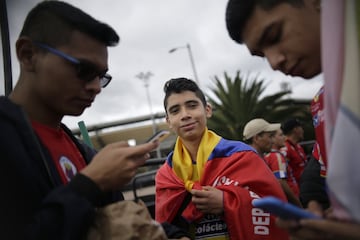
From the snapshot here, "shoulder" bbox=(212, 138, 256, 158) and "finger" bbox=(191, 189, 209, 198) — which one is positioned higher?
"shoulder" bbox=(212, 138, 256, 158)

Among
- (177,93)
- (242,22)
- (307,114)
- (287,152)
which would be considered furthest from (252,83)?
(242,22)

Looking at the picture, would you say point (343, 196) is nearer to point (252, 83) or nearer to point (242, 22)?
point (242, 22)

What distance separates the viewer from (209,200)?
5.56 ft

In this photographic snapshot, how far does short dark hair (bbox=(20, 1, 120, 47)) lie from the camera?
1.13 m

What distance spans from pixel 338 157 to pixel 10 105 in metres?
0.98

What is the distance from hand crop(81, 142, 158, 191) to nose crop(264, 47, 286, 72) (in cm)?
54

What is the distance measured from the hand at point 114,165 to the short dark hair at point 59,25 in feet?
1.42

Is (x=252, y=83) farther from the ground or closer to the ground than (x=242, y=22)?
closer to the ground

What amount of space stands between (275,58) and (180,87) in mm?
1111

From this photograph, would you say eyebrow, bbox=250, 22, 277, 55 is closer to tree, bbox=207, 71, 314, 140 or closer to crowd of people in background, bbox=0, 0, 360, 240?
crowd of people in background, bbox=0, 0, 360, 240

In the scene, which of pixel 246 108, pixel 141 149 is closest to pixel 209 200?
pixel 141 149

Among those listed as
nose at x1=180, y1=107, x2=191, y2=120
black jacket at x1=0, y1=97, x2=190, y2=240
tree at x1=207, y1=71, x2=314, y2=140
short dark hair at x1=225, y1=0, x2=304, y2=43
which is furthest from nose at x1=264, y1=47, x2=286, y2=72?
tree at x1=207, y1=71, x2=314, y2=140

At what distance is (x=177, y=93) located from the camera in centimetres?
214

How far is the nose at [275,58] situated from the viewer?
1.06 metres
